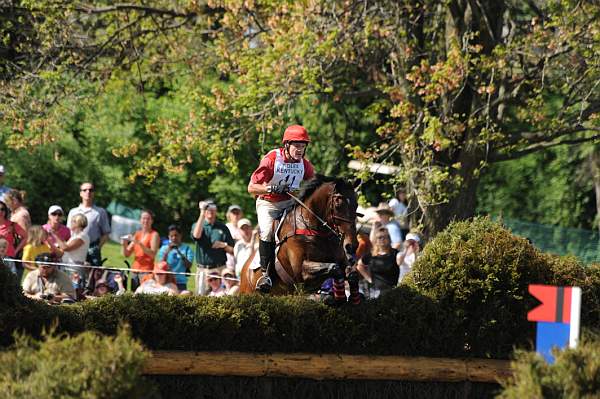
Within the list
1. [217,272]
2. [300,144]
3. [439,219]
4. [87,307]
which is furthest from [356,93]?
[87,307]

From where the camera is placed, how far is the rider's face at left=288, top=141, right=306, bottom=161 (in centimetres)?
1127

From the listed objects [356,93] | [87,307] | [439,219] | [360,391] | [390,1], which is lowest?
[360,391]

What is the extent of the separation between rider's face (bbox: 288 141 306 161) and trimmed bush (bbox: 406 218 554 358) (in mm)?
1813

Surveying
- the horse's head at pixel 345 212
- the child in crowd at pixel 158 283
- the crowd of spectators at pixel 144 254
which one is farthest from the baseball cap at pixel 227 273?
the horse's head at pixel 345 212

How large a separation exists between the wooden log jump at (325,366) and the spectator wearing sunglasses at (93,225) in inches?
288

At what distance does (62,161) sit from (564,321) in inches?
932

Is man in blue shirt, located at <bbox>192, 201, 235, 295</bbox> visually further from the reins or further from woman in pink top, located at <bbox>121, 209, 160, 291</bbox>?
the reins

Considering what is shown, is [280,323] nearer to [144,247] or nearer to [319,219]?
[319,219]

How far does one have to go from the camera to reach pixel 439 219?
55.4ft

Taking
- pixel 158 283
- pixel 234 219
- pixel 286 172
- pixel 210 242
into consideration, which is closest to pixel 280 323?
pixel 286 172

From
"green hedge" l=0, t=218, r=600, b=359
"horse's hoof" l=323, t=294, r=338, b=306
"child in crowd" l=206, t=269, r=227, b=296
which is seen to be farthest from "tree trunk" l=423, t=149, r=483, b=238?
"horse's hoof" l=323, t=294, r=338, b=306

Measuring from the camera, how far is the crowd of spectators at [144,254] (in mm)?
13750

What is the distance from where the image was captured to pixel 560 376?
6.88 metres

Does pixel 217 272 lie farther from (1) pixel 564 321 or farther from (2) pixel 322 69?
(1) pixel 564 321
